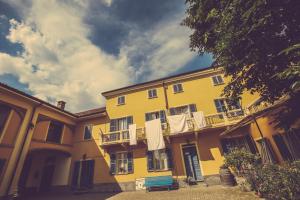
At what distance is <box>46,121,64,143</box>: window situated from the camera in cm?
1559

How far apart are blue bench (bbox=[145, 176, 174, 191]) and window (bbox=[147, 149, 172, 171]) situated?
43.3 inches

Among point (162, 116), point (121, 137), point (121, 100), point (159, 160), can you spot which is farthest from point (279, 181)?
point (121, 100)

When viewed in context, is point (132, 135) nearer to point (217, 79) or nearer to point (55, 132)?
point (55, 132)

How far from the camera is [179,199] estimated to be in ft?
29.7

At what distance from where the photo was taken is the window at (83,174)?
1535 centimetres

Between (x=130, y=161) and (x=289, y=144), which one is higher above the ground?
(x=130, y=161)

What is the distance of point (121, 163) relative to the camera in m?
15.0

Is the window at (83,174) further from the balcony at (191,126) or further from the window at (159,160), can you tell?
the window at (159,160)

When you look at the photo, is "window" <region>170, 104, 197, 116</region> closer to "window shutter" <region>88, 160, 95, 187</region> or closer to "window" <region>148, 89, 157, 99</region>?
"window" <region>148, 89, 157, 99</region>

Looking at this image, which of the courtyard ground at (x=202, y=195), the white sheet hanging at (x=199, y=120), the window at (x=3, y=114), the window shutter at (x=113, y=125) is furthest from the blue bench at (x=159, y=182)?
the window at (x=3, y=114)

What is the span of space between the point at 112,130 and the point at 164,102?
6.30 m

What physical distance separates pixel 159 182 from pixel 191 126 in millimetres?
5282

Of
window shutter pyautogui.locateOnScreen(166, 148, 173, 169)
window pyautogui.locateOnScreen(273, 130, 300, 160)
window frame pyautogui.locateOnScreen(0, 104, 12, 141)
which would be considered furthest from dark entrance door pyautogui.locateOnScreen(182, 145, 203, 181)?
window frame pyautogui.locateOnScreen(0, 104, 12, 141)

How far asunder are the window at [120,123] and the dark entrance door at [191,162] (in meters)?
6.23
